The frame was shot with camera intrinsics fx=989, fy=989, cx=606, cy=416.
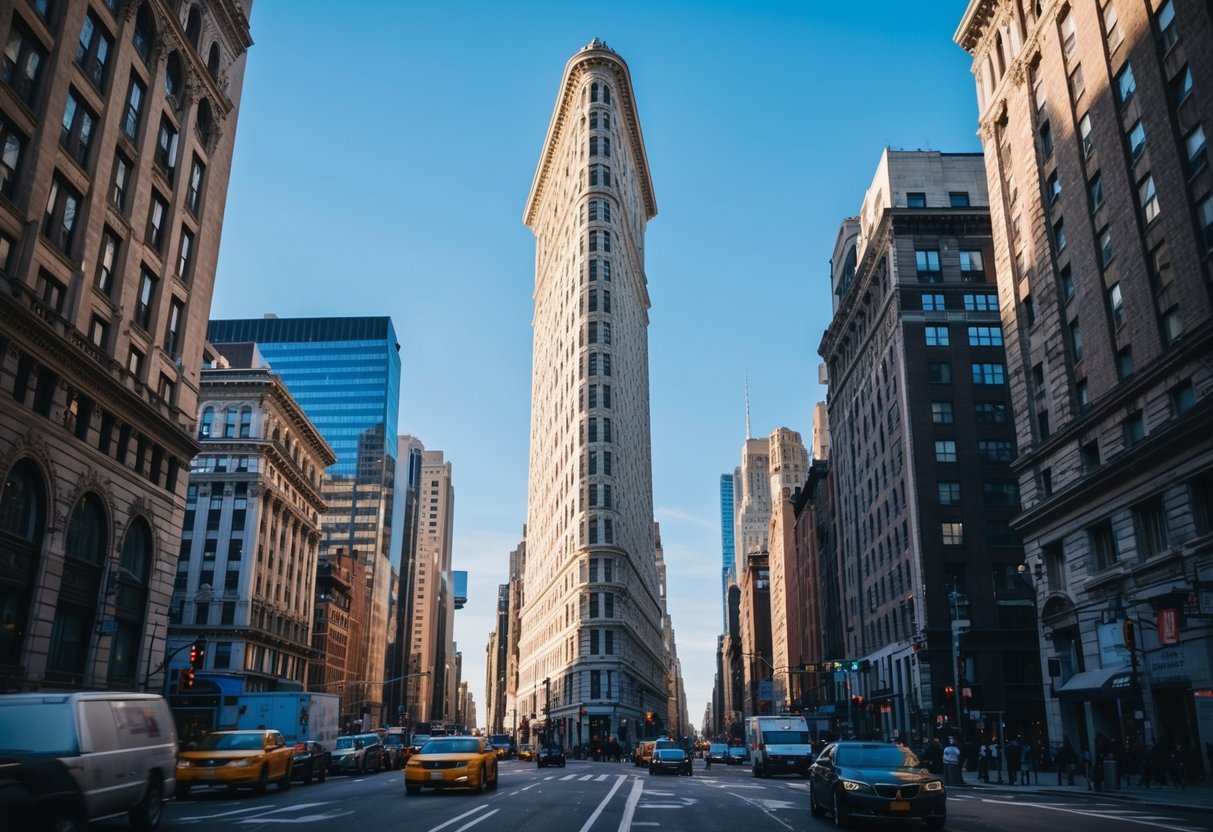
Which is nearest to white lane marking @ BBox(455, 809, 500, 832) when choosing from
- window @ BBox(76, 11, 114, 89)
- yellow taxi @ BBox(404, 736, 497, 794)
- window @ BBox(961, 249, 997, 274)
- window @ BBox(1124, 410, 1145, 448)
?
yellow taxi @ BBox(404, 736, 497, 794)

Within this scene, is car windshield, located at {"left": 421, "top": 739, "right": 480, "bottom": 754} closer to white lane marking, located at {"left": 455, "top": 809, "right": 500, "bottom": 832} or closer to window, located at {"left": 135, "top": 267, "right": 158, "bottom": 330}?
white lane marking, located at {"left": 455, "top": 809, "right": 500, "bottom": 832}

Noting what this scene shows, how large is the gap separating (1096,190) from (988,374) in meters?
33.5

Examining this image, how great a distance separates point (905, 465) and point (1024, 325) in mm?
23837

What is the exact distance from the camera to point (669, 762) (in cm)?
4669

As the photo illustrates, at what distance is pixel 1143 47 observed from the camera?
4044cm

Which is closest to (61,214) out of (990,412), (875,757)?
(875,757)

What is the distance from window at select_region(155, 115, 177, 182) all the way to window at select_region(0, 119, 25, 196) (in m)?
11.3

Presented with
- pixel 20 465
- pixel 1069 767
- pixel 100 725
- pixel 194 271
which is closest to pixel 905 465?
pixel 1069 767

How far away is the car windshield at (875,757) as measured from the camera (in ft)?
63.9

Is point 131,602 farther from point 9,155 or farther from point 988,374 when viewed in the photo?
point 988,374

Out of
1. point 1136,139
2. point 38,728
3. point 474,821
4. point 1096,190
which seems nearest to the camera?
point 38,728

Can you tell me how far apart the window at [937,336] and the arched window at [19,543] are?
62.3 m

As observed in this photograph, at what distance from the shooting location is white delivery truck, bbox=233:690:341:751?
38719 mm

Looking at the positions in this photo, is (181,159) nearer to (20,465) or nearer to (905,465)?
(20,465)
